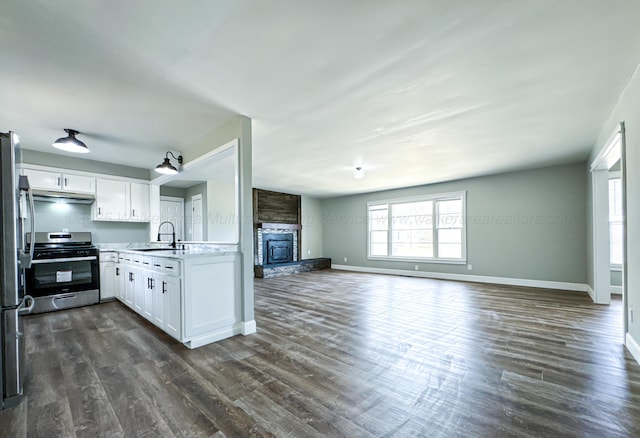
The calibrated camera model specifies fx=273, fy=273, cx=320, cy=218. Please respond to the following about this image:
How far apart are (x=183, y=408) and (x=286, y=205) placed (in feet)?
23.5

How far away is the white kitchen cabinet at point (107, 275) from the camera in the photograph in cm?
469

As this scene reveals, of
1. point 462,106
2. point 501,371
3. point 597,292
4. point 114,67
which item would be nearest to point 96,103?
point 114,67

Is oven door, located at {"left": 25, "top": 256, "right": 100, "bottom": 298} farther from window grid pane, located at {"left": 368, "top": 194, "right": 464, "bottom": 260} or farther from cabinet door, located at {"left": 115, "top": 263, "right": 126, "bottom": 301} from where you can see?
window grid pane, located at {"left": 368, "top": 194, "right": 464, "bottom": 260}

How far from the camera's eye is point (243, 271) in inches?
126

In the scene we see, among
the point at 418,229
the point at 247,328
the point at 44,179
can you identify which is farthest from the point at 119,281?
the point at 418,229

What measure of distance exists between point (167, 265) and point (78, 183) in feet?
10.3

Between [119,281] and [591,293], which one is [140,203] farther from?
[591,293]

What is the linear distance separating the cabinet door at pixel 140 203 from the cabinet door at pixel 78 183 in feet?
2.07

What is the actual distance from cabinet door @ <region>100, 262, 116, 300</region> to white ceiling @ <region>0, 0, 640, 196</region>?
2044 mm

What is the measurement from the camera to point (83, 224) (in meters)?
4.99

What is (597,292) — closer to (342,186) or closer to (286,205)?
(342,186)

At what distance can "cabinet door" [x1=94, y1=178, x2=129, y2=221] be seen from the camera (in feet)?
16.0

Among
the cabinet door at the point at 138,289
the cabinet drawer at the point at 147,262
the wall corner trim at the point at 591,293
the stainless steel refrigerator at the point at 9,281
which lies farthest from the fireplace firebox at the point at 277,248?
the wall corner trim at the point at 591,293

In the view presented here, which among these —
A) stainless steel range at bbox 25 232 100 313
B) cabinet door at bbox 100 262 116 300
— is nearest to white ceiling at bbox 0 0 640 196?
stainless steel range at bbox 25 232 100 313
